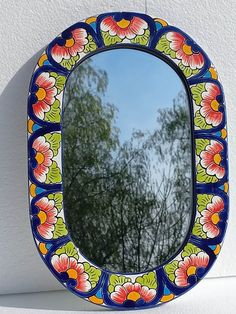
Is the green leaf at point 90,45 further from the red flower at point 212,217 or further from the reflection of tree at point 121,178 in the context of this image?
the red flower at point 212,217

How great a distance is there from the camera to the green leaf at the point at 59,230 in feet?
3.44

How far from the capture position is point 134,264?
1.07m

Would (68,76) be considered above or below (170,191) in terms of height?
above

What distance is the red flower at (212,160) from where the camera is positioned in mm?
1088

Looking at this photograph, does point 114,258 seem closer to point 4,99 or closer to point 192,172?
point 192,172

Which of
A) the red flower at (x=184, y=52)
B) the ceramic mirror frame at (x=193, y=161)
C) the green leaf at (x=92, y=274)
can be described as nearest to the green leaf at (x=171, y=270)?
the ceramic mirror frame at (x=193, y=161)

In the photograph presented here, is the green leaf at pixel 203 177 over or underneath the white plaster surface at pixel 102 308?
over

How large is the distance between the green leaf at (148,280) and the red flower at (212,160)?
0.63 ft

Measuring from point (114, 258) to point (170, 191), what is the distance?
142 millimetres

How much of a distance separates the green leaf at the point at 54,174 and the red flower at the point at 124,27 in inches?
9.3

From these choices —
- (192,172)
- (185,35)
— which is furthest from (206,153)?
(185,35)

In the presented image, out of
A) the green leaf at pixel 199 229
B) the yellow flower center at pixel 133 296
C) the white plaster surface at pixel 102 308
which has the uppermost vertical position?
the green leaf at pixel 199 229

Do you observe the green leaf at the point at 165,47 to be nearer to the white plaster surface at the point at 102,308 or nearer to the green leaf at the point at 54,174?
the green leaf at the point at 54,174

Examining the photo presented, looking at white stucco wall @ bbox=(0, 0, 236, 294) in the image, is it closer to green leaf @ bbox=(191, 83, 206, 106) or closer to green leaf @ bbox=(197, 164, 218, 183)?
green leaf @ bbox=(191, 83, 206, 106)
